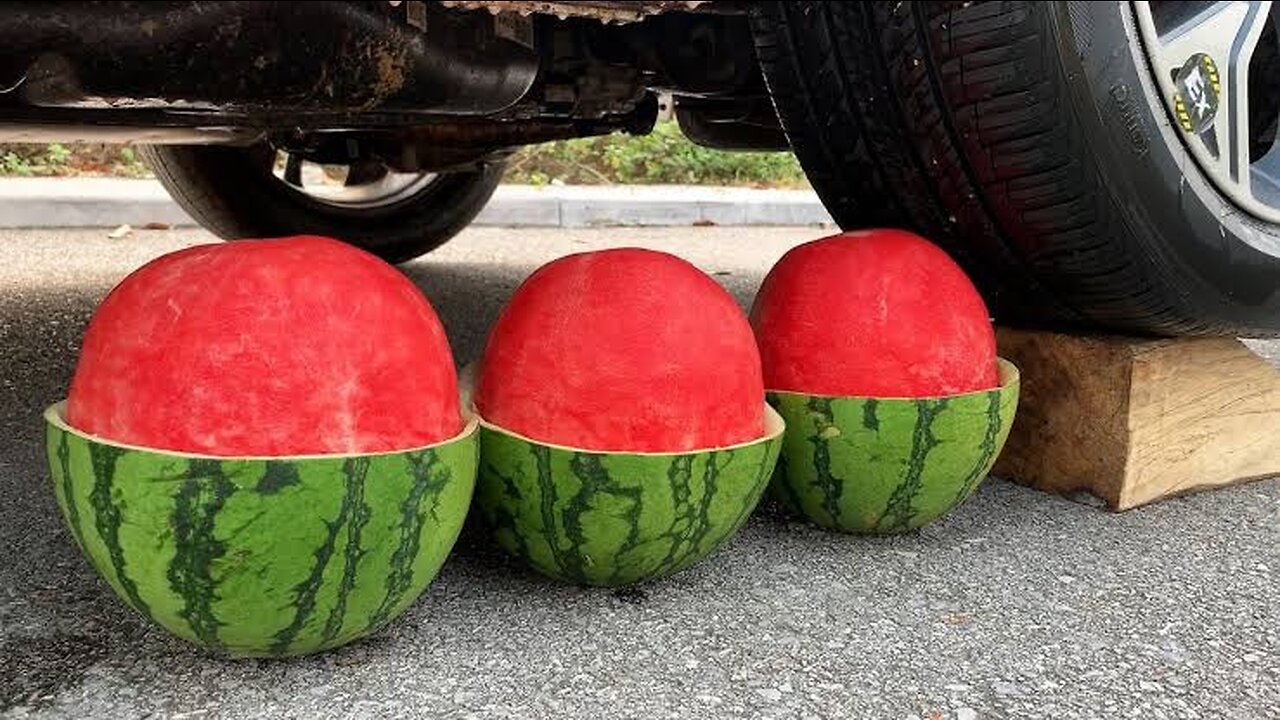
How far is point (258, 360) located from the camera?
1.06 m

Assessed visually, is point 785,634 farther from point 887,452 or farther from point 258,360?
point 258,360

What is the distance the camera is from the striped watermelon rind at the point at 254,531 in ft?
3.43

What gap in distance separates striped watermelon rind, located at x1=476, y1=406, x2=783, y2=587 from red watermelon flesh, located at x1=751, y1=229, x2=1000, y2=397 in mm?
193

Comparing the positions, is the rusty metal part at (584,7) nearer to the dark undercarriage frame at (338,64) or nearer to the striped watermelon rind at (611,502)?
the dark undercarriage frame at (338,64)

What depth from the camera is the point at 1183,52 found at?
5.29 feet

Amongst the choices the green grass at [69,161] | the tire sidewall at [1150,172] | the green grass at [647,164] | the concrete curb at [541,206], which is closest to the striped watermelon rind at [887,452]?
the tire sidewall at [1150,172]

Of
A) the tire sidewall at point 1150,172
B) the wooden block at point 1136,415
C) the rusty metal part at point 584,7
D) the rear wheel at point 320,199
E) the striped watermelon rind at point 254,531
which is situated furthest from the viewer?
the rear wheel at point 320,199

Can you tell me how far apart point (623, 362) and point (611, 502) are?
16 cm

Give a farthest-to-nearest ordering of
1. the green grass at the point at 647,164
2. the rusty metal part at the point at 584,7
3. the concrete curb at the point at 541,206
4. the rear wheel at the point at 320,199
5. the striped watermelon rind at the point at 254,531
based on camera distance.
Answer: the green grass at the point at 647,164
the concrete curb at the point at 541,206
the rear wheel at the point at 320,199
the rusty metal part at the point at 584,7
the striped watermelon rind at the point at 254,531

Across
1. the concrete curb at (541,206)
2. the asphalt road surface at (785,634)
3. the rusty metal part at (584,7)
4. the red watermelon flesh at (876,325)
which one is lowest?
the concrete curb at (541,206)

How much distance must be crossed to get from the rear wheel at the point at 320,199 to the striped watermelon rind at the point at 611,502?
1.95 m

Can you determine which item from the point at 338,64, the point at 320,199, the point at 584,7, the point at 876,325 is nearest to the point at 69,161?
the point at 320,199

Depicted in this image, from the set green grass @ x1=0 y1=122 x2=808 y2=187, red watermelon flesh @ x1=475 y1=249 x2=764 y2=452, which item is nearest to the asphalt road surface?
red watermelon flesh @ x1=475 y1=249 x2=764 y2=452

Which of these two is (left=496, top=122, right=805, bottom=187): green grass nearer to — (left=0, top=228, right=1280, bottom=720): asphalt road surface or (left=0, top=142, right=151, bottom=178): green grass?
(left=0, top=142, right=151, bottom=178): green grass
